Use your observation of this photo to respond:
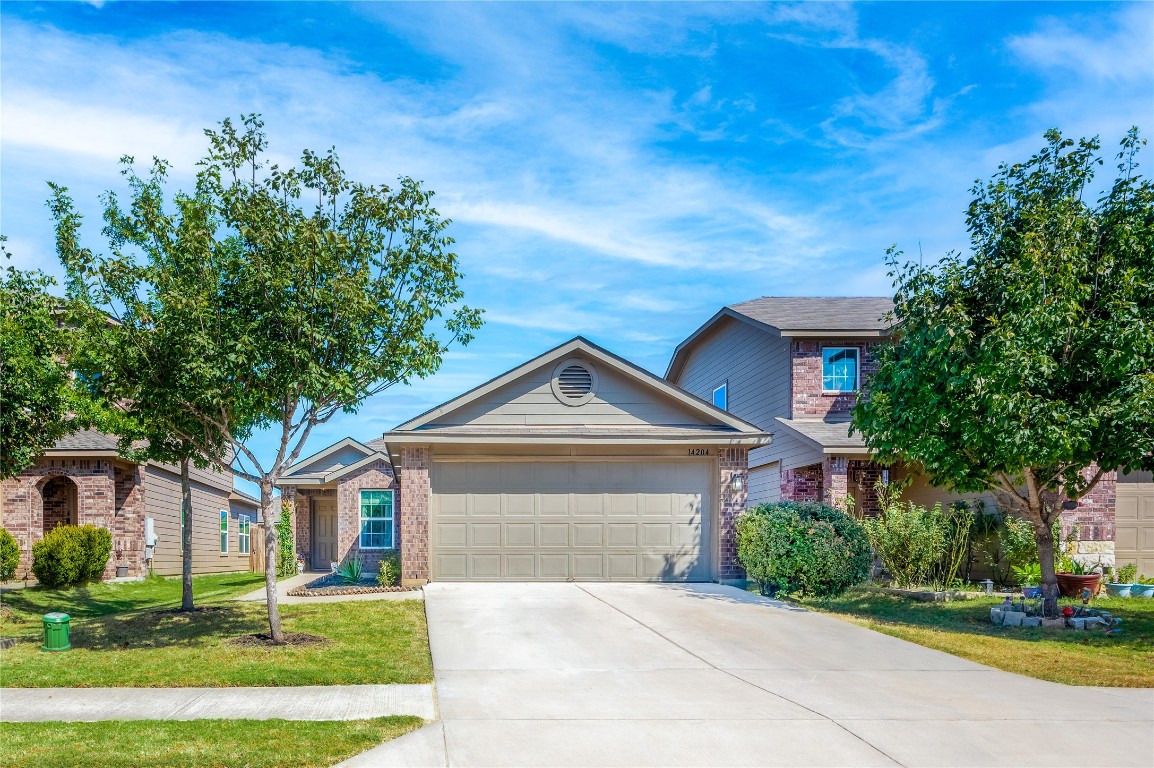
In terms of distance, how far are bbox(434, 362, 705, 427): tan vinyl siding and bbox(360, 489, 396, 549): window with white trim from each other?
340 inches

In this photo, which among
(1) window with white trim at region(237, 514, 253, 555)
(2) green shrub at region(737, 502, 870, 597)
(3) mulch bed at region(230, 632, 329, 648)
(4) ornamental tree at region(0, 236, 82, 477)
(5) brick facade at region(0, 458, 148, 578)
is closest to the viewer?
(3) mulch bed at region(230, 632, 329, 648)

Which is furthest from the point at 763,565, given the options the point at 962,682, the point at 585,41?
the point at 585,41

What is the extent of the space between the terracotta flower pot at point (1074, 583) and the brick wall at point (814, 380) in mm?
6593

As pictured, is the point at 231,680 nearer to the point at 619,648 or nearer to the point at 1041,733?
the point at 619,648

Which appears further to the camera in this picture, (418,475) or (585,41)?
(418,475)

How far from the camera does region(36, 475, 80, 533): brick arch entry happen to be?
75.1 ft

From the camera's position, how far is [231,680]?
9.19 meters

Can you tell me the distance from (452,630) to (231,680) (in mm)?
3530

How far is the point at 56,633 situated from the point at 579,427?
368 inches

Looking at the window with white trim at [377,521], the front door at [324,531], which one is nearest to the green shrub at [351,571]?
the window with white trim at [377,521]

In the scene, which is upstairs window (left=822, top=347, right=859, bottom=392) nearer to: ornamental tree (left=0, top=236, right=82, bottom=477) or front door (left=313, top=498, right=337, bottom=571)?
ornamental tree (left=0, top=236, right=82, bottom=477)

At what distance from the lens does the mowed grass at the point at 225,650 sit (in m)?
9.40

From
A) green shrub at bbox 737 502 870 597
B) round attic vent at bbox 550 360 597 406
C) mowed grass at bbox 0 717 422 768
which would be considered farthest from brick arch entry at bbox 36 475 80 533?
mowed grass at bbox 0 717 422 768

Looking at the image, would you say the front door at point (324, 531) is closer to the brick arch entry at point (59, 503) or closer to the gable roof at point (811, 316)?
the brick arch entry at point (59, 503)
